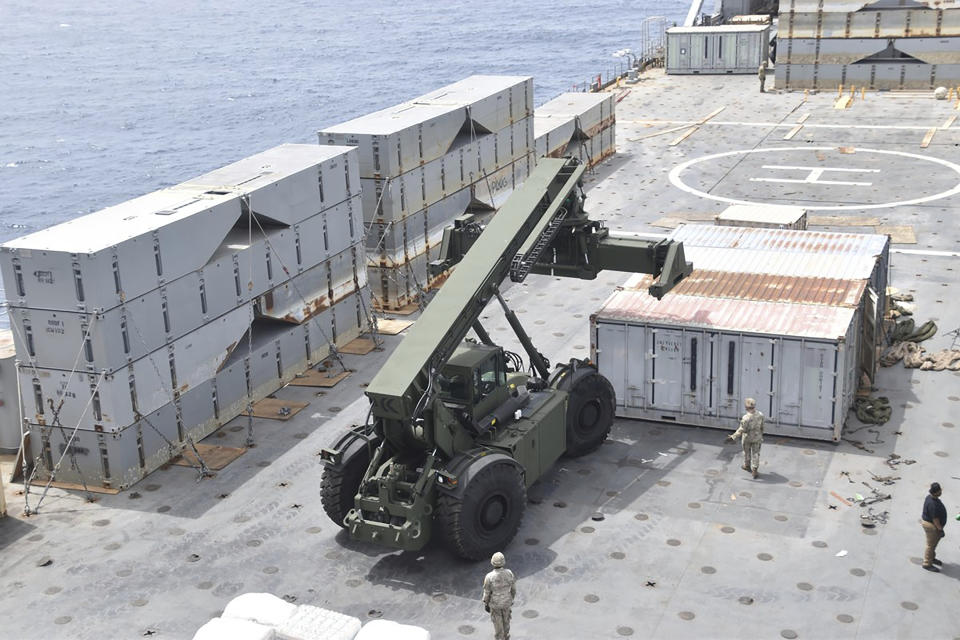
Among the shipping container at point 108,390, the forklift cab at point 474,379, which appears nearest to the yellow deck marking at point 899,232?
the forklift cab at point 474,379

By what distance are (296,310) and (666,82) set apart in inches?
1652

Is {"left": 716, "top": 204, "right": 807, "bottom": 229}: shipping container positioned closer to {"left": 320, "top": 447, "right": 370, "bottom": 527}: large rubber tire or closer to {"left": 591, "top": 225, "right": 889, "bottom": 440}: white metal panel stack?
{"left": 591, "top": 225, "right": 889, "bottom": 440}: white metal panel stack

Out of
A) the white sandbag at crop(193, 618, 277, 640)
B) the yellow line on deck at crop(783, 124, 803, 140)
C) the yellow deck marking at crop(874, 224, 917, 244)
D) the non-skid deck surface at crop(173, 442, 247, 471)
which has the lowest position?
the non-skid deck surface at crop(173, 442, 247, 471)

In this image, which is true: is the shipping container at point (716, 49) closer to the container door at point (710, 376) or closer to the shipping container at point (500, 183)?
the shipping container at point (500, 183)

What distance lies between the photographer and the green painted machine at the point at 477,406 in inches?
677

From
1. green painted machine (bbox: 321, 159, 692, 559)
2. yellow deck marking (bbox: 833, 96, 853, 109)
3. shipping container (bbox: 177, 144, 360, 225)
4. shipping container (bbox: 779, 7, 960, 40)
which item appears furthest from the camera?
shipping container (bbox: 779, 7, 960, 40)

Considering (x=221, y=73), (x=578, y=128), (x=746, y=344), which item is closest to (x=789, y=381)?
(x=746, y=344)

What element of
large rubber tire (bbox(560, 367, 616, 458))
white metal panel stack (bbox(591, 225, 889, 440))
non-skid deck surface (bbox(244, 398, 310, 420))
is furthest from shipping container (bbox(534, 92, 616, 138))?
large rubber tire (bbox(560, 367, 616, 458))

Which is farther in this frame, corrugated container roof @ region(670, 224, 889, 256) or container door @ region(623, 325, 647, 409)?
corrugated container roof @ region(670, 224, 889, 256)

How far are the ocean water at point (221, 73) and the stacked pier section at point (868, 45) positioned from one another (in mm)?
33020

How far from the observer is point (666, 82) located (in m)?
63.0

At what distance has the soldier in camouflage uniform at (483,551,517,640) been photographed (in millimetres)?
14781

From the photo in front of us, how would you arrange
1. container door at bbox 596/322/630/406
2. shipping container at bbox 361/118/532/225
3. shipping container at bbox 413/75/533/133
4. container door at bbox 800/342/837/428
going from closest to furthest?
1. container door at bbox 800/342/837/428
2. container door at bbox 596/322/630/406
3. shipping container at bbox 361/118/532/225
4. shipping container at bbox 413/75/533/133

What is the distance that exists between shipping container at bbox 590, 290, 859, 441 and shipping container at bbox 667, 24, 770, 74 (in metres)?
43.6
